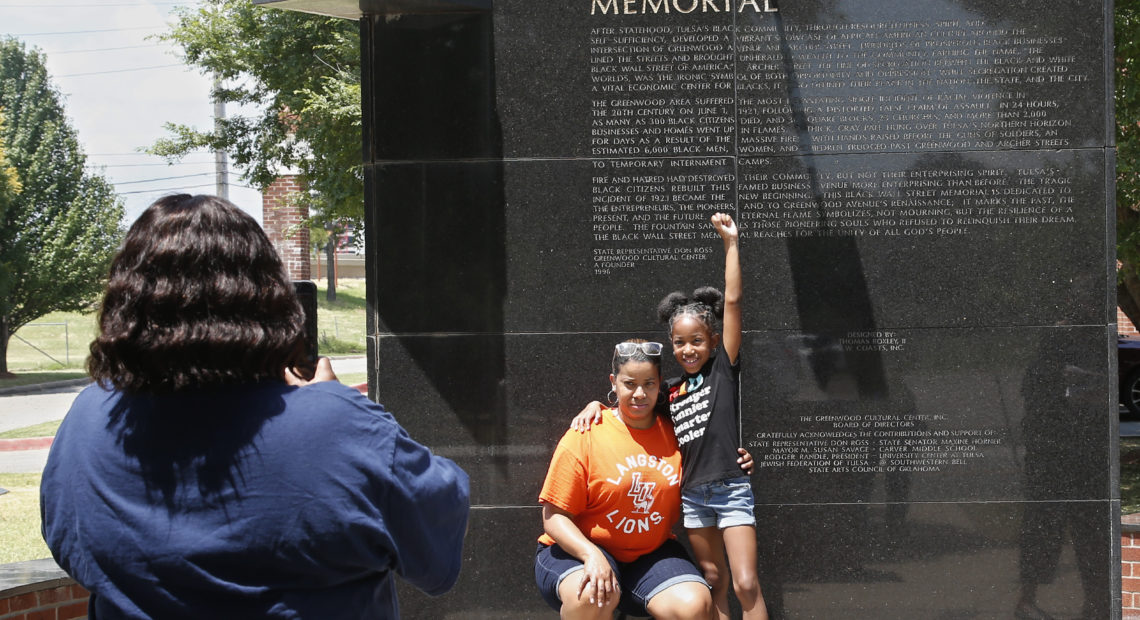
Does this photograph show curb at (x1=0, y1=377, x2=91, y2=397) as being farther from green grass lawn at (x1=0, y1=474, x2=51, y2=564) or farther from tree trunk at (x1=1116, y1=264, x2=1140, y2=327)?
tree trunk at (x1=1116, y1=264, x2=1140, y2=327)

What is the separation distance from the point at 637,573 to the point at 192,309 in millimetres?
2752

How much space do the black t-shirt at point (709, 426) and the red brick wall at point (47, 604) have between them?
265 centimetres

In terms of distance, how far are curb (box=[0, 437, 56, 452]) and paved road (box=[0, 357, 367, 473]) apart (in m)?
0.25

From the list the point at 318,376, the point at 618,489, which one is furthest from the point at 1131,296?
the point at 318,376

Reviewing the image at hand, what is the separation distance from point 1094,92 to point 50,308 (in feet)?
107

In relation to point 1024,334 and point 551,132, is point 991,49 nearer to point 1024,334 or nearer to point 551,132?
point 1024,334

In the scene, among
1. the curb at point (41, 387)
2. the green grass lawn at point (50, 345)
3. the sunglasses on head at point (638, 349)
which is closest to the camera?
the sunglasses on head at point (638, 349)

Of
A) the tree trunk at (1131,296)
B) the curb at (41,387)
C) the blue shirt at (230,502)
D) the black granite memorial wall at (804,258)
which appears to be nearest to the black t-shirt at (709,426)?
the black granite memorial wall at (804,258)

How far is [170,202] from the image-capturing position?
192 cm

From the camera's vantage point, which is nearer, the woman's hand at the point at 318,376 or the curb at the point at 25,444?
the woman's hand at the point at 318,376

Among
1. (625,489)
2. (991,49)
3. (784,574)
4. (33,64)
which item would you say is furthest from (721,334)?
(33,64)

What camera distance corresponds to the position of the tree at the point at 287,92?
14133mm

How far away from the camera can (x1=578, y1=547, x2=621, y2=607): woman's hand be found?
3.84 metres

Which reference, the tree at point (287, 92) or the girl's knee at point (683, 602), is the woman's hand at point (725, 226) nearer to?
the girl's knee at point (683, 602)
